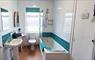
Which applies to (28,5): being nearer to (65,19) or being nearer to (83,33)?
(65,19)

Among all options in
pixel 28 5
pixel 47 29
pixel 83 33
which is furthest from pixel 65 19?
pixel 28 5

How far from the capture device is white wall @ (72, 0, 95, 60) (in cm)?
206

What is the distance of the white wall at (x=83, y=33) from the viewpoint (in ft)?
6.76

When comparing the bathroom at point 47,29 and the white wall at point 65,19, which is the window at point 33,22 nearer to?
the bathroom at point 47,29

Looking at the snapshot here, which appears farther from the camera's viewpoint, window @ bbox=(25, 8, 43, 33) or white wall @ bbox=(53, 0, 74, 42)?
window @ bbox=(25, 8, 43, 33)

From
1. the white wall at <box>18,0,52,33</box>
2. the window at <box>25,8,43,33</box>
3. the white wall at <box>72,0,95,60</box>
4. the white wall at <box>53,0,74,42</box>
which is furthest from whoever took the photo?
the window at <box>25,8,43,33</box>

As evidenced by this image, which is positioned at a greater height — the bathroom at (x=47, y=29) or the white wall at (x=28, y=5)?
the white wall at (x=28, y=5)

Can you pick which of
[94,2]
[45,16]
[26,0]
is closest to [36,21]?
[45,16]

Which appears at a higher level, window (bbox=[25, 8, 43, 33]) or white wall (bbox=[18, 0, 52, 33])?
white wall (bbox=[18, 0, 52, 33])

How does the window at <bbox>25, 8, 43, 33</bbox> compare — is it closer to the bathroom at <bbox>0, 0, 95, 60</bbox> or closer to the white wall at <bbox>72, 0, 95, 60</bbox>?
the bathroom at <bbox>0, 0, 95, 60</bbox>

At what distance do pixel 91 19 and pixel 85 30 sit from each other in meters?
0.29

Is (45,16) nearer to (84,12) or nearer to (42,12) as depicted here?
(42,12)

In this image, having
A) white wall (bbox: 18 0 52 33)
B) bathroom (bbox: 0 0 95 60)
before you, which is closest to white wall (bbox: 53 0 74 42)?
bathroom (bbox: 0 0 95 60)

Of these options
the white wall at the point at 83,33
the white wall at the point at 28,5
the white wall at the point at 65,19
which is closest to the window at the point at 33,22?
the white wall at the point at 28,5
